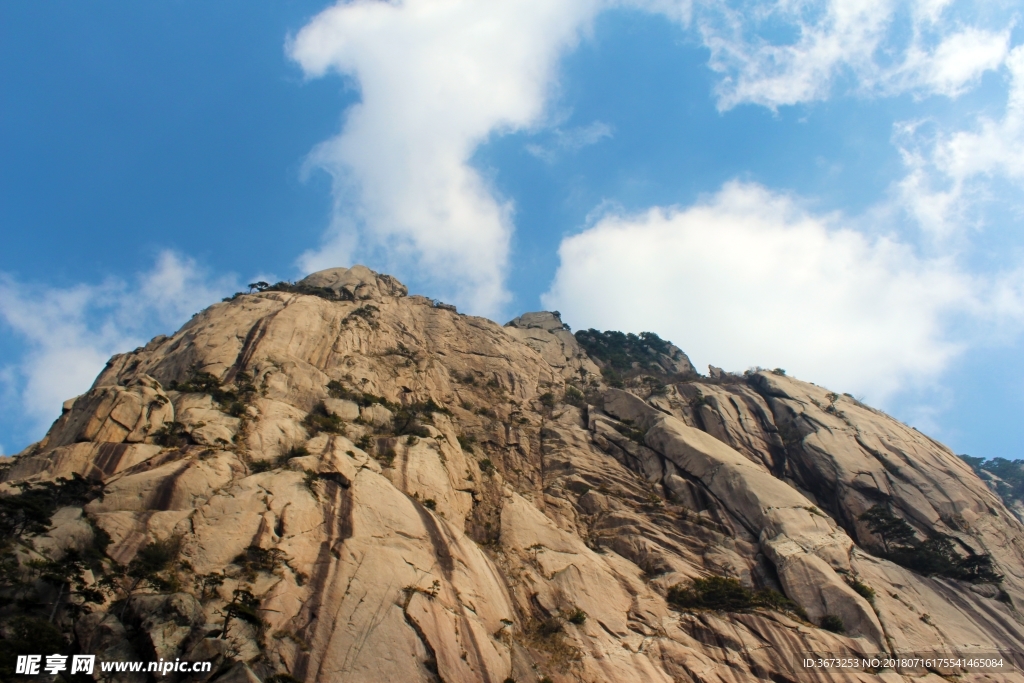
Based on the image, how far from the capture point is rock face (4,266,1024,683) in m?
29.9

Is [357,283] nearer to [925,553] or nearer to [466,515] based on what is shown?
[466,515]

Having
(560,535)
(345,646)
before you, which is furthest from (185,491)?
(560,535)

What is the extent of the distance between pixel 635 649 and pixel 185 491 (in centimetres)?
2500

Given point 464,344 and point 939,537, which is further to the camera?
point 464,344

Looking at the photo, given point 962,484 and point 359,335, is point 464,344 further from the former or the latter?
point 962,484

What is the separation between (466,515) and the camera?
1748 inches

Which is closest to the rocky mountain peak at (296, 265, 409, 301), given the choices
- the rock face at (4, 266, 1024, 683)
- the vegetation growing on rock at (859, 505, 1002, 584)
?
the rock face at (4, 266, 1024, 683)

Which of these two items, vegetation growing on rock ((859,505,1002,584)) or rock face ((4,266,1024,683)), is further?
vegetation growing on rock ((859,505,1002,584))

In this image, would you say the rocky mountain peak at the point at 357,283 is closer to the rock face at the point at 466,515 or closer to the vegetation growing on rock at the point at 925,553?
the rock face at the point at 466,515

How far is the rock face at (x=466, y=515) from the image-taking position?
29.9 meters

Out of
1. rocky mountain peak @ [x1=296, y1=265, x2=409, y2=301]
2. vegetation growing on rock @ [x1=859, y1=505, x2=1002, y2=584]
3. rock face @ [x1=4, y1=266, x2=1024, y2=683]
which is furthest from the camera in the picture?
rocky mountain peak @ [x1=296, y1=265, x2=409, y2=301]

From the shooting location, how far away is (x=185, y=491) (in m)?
34.1

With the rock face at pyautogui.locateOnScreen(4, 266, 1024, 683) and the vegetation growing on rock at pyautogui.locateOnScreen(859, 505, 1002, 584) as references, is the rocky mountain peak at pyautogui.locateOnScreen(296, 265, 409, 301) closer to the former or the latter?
the rock face at pyautogui.locateOnScreen(4, 266, 1024, 683)

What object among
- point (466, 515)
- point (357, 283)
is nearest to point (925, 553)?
→ point (466, 515)
